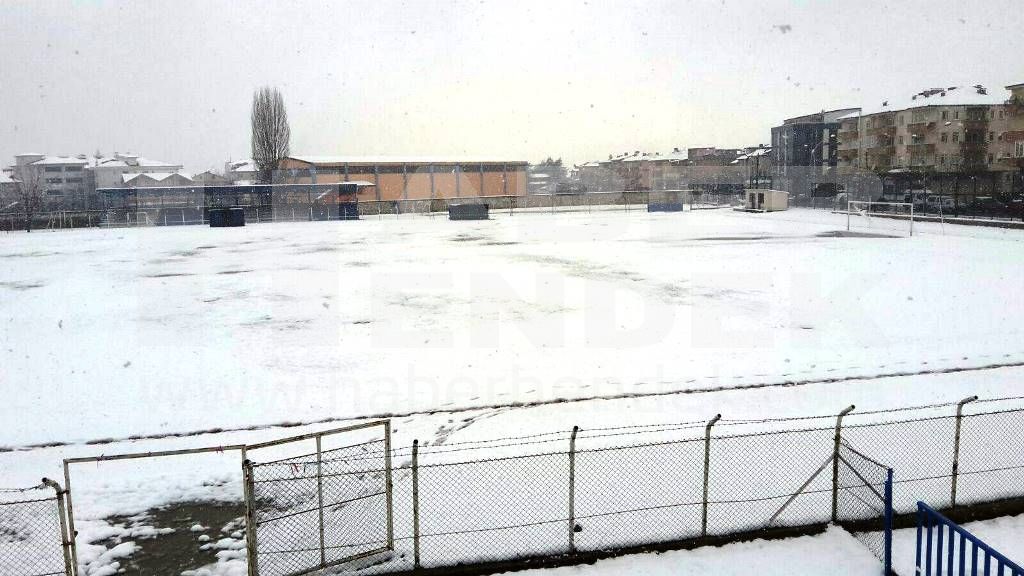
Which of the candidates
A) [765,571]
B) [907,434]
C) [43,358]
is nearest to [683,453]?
[765,571]

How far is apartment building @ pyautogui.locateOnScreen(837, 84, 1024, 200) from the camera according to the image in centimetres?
7519

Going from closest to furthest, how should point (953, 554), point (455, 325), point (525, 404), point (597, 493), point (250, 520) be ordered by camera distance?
point (250, 520)
point (953, 554)
point (597, 493)
point (525, 404)
point (455, 325)

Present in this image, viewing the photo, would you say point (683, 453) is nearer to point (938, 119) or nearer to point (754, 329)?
point (754, 329)

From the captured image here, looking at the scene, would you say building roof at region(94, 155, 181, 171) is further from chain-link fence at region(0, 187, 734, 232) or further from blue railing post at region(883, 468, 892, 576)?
blue railing post at region(883, 468, 892, 576)

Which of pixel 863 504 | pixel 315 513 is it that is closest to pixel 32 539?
pixel 315 513

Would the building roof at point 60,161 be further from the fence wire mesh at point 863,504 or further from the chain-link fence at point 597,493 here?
the fence wire mesh at point 863,504

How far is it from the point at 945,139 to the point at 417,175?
67462 millimetres

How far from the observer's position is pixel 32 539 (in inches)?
323

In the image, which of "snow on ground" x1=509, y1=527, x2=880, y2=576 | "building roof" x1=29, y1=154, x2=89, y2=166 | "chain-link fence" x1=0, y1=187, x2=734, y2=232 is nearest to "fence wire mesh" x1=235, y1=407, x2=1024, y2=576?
"snow on ground" x1=509, y1=527, x2=880, y2=576

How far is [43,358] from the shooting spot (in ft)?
55.5

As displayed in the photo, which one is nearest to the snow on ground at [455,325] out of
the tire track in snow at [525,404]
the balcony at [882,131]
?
the tire track in snow at [525,404]

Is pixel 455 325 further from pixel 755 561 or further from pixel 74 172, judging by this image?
pixel 74 172

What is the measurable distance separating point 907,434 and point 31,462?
13562mm

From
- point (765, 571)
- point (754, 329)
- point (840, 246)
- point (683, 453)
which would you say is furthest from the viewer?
point (840, 246)
